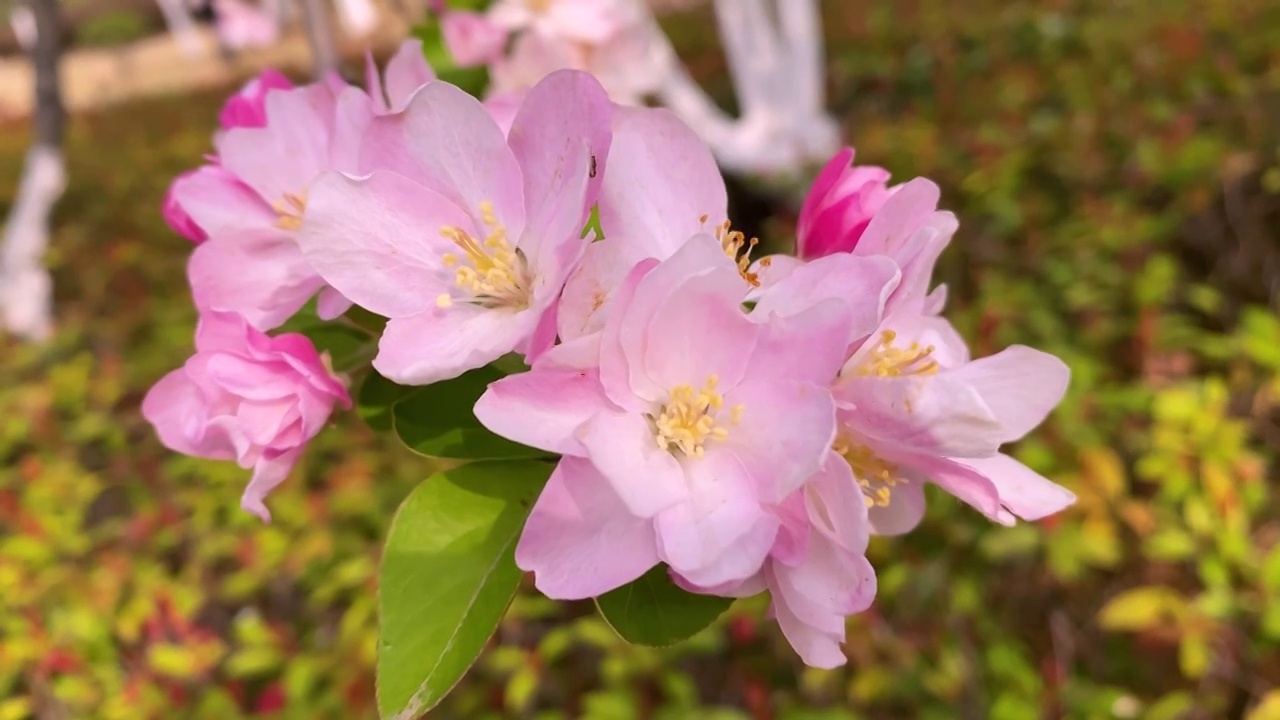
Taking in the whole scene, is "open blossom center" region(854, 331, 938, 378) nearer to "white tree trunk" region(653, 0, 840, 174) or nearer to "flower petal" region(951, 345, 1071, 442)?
"flower petal" region(951, 345, 1071, 442)

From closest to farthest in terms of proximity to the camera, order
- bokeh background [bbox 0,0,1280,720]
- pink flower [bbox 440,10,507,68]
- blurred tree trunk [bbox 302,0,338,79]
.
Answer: pink flower [bbox 440,10,507,68] < blurred tree trunk [bbox 302,0,338,79] < bokeh background [bbox 0,0,1280,720]

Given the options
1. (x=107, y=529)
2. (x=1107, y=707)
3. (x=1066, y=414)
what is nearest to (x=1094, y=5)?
(x=1066, y=414)

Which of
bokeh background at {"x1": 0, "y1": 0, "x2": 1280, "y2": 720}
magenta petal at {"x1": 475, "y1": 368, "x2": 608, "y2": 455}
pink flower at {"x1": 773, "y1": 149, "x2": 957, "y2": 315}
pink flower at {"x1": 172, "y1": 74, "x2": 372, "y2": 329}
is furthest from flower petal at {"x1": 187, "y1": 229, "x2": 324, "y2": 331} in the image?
bokeh background at {"x1": 0, "y1": 0, "x2": 1280, "y2": 720}

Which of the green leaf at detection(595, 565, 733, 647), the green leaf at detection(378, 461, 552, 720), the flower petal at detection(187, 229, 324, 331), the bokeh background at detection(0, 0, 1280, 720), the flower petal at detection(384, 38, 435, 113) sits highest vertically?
the flower petal at detection(384, 38, 435, 113)

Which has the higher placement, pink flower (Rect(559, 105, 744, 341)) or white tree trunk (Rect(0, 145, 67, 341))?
pink flower (Rect(559, 105, 744, 341))

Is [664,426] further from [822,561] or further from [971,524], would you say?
[971,524]

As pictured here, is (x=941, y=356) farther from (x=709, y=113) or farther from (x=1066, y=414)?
(x=709, y=113)
